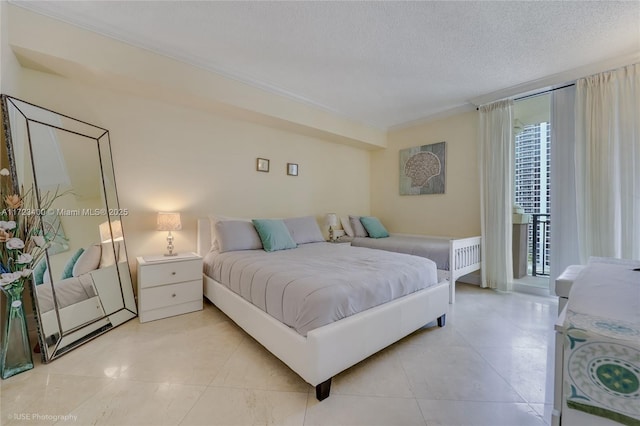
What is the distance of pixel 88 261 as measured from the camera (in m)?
2.22

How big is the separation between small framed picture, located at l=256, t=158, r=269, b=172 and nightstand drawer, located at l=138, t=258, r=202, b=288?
151 centimetres

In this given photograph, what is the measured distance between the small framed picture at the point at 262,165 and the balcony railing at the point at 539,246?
4.04m

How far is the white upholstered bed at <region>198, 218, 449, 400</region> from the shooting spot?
1.41 m

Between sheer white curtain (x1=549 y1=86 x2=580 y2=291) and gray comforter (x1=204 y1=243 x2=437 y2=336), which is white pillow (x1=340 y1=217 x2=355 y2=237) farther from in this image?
sheer white curtain (x1=549 y1=86 x2=580 y2=291)

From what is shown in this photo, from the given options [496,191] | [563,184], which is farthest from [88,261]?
[563,184]

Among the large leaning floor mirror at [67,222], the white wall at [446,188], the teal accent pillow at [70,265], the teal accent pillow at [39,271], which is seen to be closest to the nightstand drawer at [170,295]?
the large leaning floor mirror at [67,222]

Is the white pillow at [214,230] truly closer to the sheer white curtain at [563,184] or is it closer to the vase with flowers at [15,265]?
the vase with flowers at [15,265]

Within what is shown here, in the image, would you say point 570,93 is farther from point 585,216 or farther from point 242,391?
point 242,391

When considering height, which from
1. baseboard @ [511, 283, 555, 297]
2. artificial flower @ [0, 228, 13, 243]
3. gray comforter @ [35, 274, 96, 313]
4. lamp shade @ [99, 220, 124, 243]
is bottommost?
baseboard @ [511, 283, 555, 297]

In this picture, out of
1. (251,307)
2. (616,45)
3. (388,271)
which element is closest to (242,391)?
(251,307)

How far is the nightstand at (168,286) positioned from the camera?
7.83ft

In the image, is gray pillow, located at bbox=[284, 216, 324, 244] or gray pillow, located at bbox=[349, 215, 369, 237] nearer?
gray pillow, located at bbox=[284, 216, 324, 244]

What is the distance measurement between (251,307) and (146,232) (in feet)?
5.53

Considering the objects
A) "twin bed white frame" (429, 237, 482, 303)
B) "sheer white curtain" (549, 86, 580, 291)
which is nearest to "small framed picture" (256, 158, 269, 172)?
"twin bed white frame" (429, 237, 482, 303)
